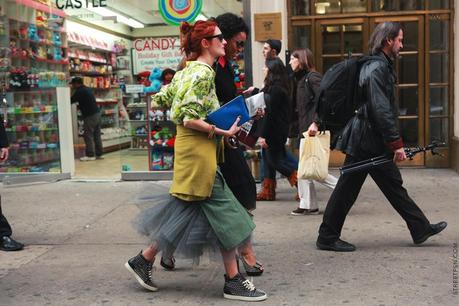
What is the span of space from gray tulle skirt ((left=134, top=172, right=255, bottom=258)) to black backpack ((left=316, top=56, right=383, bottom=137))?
1344 mm

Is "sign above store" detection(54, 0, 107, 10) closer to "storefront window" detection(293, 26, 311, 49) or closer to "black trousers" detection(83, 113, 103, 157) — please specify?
"black trousers" detection(83, 113, 103, 157)

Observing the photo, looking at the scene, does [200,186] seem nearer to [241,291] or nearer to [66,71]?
[241,291]

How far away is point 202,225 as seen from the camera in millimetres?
4090

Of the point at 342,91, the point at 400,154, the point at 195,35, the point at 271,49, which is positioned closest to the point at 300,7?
the point at 271,49

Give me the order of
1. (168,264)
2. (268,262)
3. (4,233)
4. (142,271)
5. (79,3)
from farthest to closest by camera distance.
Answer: (79,3) < (4,233) < (268,262) < (168,264) < (142,271)

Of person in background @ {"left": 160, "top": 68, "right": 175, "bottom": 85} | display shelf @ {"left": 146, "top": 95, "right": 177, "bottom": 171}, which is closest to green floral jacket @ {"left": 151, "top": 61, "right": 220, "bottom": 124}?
person in background @ {"left": 160, "top": 68, "right": 175, "bottom": 85}

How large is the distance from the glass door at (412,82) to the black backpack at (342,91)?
4079 millimetres

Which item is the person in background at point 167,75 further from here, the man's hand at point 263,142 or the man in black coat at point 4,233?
the man in black coat at point 4,233

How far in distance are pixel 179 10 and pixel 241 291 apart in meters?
5.46

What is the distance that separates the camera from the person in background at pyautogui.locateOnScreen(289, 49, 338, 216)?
6.52m

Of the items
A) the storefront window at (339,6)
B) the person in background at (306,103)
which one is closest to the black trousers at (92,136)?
the storefront window at (339,6)

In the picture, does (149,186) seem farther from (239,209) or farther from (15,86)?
(15,86)

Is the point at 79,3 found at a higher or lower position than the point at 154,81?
higher

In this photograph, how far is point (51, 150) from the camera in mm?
9406
